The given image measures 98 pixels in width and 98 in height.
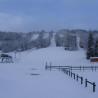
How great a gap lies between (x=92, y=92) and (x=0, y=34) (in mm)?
169075

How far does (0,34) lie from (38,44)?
58.0 meters

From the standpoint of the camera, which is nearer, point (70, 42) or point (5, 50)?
point (70, 42)

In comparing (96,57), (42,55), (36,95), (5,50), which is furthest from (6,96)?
(5,50)

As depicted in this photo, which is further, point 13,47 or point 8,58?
point 13,47

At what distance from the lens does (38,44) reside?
134 meters

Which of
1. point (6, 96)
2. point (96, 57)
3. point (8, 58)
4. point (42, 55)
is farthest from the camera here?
point (42, 55)

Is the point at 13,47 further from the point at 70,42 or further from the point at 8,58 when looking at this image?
the point at 8,58

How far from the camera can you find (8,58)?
71.2 metres

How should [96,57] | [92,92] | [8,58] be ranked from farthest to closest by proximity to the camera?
[8,58], [96,57], [92,92]

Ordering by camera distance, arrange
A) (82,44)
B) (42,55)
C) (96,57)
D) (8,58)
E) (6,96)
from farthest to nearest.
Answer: (82,44) < (42,55) < (8,58) < (96,57) < (6,96)

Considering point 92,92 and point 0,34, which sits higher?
point 0,34

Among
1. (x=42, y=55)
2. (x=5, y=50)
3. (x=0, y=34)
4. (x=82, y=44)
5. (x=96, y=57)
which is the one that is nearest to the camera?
(x=96, y=57)

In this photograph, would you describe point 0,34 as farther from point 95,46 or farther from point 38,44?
point 95,46

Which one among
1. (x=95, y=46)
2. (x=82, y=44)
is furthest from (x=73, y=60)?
(x=82, y=44)
